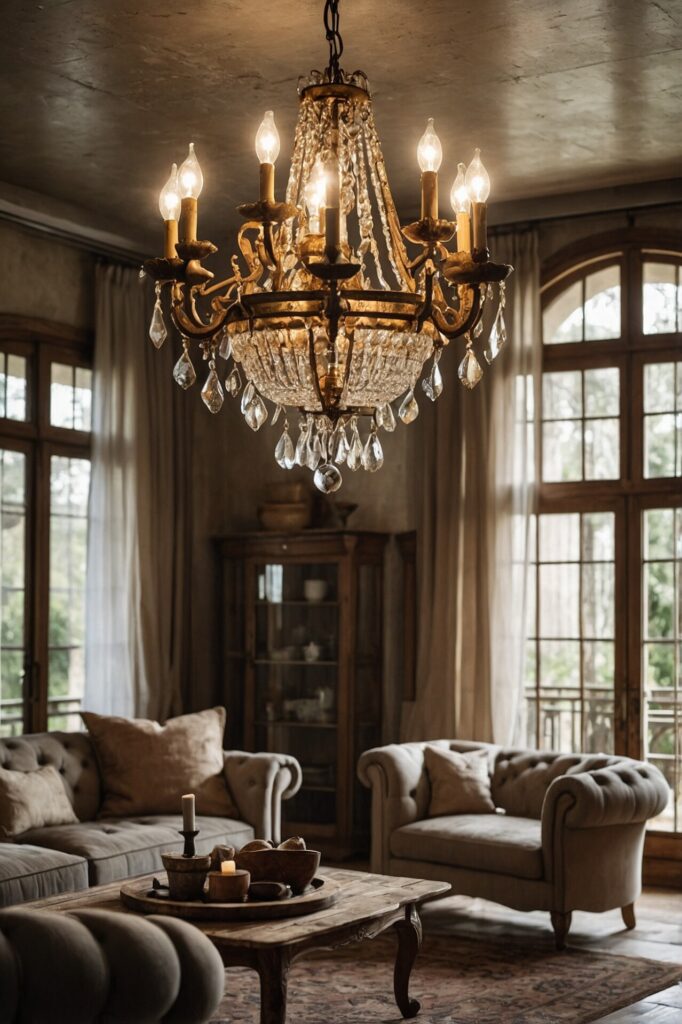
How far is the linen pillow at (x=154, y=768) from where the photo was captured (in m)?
6.37

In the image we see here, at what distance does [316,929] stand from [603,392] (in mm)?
4084

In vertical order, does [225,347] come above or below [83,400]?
below

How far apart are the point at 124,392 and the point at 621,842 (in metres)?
3.86

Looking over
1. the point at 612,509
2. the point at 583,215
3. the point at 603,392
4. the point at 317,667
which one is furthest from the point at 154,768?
the point at 583,215

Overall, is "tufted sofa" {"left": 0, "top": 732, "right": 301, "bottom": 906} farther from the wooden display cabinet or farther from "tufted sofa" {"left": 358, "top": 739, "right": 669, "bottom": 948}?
the wooden display cabinet

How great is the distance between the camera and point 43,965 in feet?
8.61

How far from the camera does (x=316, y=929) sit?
419cm

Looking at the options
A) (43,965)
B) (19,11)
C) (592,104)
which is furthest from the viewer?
(592,104)

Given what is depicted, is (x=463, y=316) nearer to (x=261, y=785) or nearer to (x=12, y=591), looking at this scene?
(x=261, y=785)

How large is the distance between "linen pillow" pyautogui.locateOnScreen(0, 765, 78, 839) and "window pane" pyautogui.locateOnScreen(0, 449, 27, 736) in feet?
3.97

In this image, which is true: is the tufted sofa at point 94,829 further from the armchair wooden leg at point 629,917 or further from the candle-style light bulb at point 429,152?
the candle-style light bulb at point 429,152

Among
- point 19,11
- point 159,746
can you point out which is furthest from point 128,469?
point 19,11

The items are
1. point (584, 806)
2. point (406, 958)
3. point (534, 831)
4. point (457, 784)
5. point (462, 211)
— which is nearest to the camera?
point (462, 211)

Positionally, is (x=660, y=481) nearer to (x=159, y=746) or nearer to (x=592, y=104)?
(x=592, y=104)
